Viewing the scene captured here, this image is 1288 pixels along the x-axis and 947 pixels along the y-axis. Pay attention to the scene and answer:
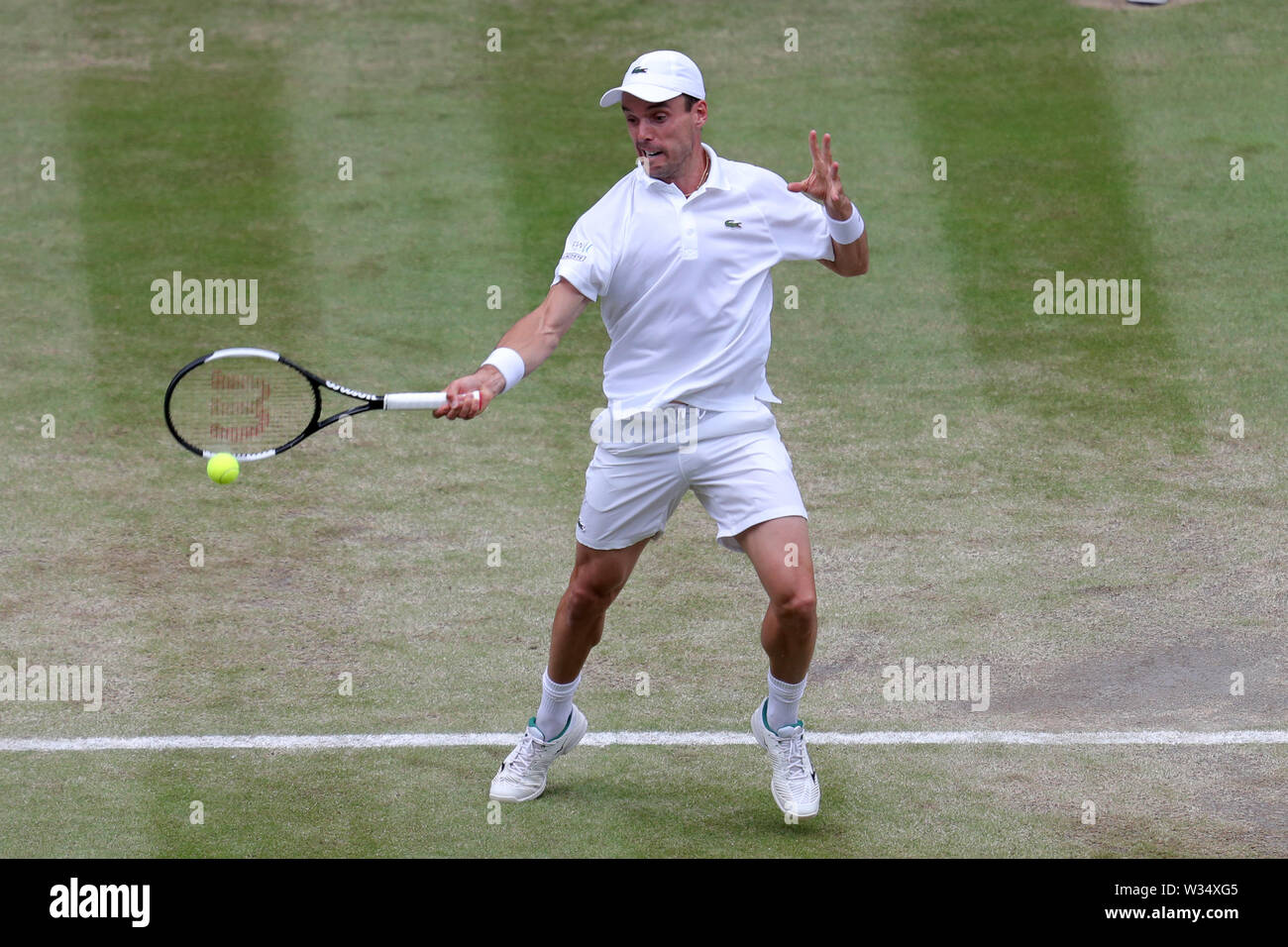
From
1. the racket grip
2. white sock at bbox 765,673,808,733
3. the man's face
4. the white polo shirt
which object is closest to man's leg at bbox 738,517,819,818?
white sock at bbox 765,673,808,733

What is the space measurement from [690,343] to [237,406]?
1727 millimetres

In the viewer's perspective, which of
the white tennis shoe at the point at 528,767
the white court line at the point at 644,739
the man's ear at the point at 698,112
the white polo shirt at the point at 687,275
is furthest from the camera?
the white court line at the point at 644,739

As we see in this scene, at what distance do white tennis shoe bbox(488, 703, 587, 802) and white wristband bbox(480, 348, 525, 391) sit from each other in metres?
1.44

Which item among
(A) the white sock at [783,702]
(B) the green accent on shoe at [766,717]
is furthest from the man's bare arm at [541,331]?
(B) the green accent on shoe at [766,717]

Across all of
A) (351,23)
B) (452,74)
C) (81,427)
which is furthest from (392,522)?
(351,23)

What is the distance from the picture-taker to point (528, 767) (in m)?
6.53

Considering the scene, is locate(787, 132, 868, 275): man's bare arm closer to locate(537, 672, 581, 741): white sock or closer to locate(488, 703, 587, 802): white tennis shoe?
locate(537, 672, 581, 741): white sock

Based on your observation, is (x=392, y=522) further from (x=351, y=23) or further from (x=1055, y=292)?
(x=351, y=23)

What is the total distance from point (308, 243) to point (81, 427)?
2.64 metres

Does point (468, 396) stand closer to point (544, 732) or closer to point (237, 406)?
point (237, 406)

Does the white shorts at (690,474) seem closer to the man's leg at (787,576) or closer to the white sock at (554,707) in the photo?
the man's leg at (787,576)

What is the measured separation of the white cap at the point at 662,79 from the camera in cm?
605

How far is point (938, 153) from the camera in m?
12.9

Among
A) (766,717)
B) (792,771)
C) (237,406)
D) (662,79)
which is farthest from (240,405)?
(792,771)
